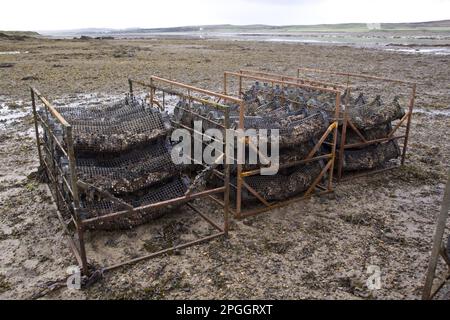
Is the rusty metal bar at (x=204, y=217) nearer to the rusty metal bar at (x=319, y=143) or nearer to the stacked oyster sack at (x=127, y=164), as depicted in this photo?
the stacked oyster sack at (x=127, y=164)

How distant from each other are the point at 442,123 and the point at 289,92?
5886mm

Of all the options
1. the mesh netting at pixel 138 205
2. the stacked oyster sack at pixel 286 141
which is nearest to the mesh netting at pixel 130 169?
the mesh netting at pixel 138 205

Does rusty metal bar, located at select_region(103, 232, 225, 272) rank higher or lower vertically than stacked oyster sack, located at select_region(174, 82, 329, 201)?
lower

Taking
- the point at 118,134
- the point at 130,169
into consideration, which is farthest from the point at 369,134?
the point at 118,134

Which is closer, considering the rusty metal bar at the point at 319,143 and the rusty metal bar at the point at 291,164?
the rusty metal bar at the point at 291,164

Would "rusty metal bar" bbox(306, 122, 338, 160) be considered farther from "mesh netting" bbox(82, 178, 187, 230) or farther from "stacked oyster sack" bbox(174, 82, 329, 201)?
"mesh netting" bbox(82, 178, 187, 230)

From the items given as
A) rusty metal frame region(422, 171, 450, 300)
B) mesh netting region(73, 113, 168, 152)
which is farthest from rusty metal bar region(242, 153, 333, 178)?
rusty metal frame region(422, 171, 450, 300)

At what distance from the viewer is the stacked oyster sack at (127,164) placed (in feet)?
18.8

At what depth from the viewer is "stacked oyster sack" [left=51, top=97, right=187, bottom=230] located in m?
5.72

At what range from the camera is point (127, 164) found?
6.07 meters

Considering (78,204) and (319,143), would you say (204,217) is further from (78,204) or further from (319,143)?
(319,143)

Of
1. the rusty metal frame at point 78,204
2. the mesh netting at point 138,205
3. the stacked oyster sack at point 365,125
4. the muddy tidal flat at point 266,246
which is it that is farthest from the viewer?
the stacked oyster sack at point 365,125

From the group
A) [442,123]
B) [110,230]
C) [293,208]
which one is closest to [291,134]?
[293,208]
